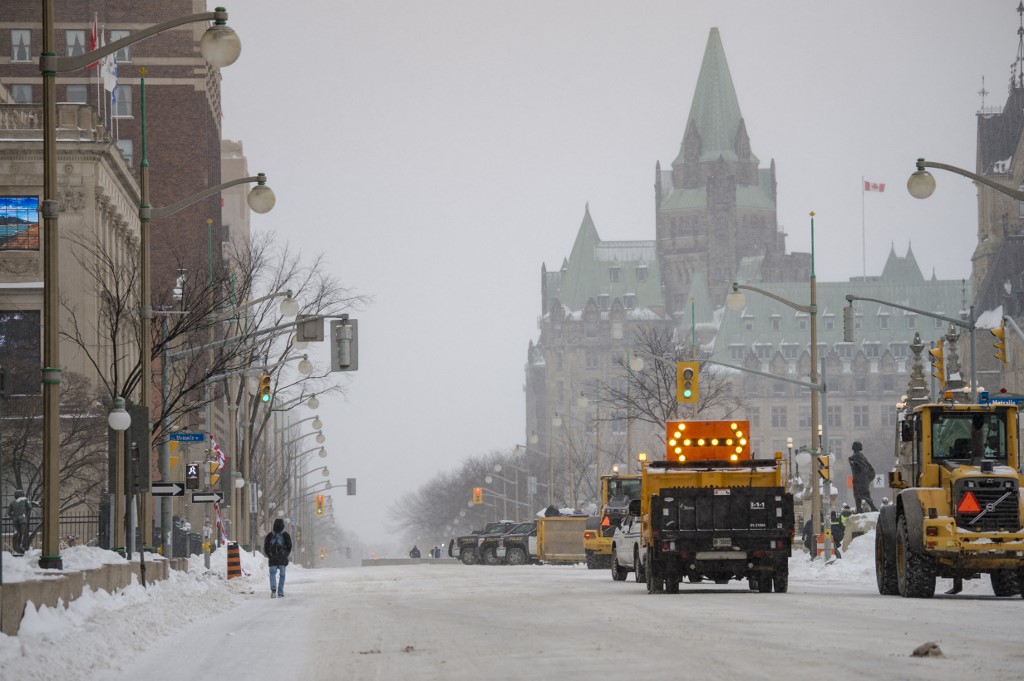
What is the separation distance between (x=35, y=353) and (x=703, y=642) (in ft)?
159

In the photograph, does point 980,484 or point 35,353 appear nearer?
point 980,484

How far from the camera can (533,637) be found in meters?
17.8

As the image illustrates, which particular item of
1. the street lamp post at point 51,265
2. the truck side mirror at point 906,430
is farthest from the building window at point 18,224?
the street lamp post at point 51,265

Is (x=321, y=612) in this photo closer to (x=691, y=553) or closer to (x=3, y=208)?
(x=691, y=553)

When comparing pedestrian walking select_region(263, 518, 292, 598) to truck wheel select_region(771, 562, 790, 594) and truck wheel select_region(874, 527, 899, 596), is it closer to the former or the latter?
truck wheel select_region(771, 562, 790, 594)

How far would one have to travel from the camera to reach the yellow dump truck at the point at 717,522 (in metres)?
28.1

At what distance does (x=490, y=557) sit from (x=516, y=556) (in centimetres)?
148

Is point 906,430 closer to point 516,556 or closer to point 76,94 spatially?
point 516,556

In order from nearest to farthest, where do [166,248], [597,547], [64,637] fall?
[64,637] → [597,547] → [166,248]

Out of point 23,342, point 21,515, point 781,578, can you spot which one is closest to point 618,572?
point 781,578

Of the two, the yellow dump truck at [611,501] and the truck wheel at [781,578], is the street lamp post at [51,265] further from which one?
the yellow dump truck at [611,501]

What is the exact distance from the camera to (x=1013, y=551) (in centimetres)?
2402

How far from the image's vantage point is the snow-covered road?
13891 mm

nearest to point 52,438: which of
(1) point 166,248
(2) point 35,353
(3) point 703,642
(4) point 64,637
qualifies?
(4) point 64,637
